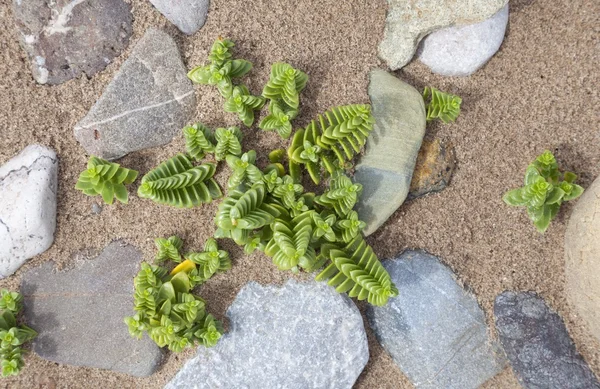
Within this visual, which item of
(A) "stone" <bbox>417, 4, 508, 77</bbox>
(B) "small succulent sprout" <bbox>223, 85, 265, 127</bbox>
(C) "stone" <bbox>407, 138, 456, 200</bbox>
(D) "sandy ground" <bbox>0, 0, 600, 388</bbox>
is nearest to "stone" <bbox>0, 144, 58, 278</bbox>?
(D) "sandy ground" <bbox>0, 0, 600, 388</bbox>

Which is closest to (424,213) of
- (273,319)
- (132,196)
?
(273,319)

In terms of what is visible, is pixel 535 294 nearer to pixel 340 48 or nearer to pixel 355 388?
pixel 355 388

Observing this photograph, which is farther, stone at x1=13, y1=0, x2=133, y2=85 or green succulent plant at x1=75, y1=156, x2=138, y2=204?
→ stone at x1=13, y1=0, x2=133, y2=85

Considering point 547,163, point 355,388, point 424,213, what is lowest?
point 355,388

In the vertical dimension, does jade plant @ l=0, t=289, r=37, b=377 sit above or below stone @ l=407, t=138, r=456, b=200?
below

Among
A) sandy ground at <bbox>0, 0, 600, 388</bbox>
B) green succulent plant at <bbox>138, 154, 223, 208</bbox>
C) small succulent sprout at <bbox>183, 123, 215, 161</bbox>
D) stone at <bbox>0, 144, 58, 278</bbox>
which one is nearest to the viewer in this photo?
green succulent plant at <bbox>138, 154, 223, 208</bbox>

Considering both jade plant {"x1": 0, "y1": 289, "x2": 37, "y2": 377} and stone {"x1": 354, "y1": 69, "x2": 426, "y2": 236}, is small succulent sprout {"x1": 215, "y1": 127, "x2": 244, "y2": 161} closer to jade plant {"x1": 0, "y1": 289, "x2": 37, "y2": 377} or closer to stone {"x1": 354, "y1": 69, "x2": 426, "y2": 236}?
stone {"x1": 354, "y1": 69, "x2": 426, "y2": 236}
